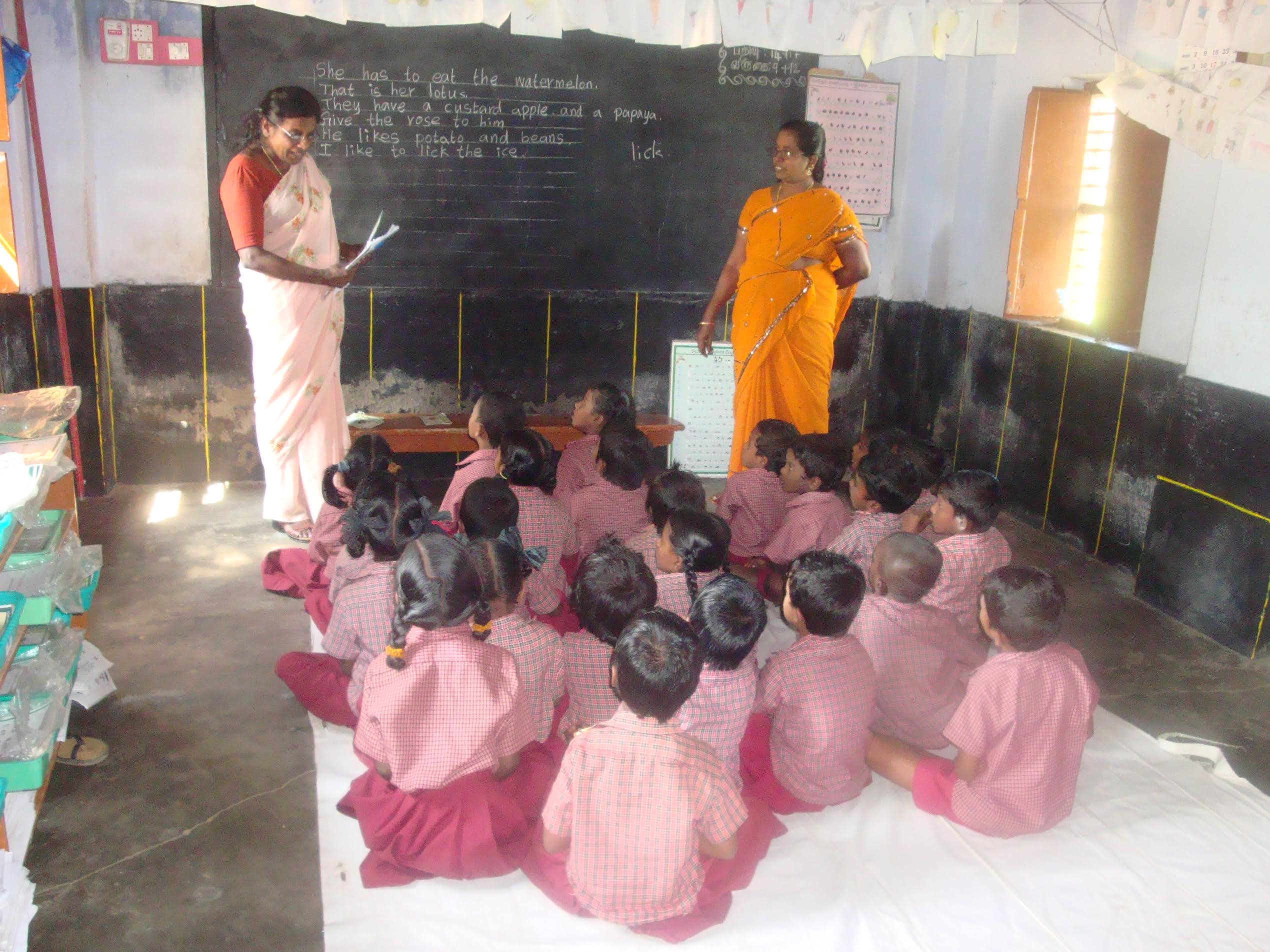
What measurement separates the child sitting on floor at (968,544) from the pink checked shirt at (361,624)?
162cm

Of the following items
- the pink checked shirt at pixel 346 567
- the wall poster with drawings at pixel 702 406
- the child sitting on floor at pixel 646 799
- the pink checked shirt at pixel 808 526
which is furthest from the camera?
the wall poster with drawings at pixel 702 406

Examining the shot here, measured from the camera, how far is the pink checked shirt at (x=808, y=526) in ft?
12.5

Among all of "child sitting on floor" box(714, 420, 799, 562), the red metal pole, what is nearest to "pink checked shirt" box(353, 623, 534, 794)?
"child sitting on floor" box(714, 420, 799, 562)

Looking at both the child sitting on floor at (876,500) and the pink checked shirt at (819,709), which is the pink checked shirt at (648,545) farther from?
the pink checked shirt at (819,709)

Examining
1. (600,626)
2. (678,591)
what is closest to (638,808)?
(600,626)

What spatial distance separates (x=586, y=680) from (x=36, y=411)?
5.61 feet

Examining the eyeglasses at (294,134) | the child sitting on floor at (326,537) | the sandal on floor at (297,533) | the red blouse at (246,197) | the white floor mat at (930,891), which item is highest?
the eyeglasses at (294,134)

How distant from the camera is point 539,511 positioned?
353 cm

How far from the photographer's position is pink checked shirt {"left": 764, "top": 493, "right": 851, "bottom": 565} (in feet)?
12.5

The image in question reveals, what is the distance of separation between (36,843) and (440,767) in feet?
3.14

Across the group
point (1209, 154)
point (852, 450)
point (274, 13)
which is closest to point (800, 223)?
point (852, 450)

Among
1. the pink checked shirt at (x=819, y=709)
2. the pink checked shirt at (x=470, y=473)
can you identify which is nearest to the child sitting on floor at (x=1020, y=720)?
the pink checked shirt at (x=819, y=709)

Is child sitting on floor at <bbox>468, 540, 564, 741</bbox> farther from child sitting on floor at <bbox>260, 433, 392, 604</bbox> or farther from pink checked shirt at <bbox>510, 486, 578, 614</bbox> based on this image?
child sitting on floor at <bbox>260, 433, 392, 604</bbox>

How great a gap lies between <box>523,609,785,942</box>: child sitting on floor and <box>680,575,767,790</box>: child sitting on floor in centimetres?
17
